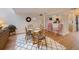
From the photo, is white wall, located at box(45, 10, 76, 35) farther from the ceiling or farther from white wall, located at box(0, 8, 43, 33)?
white wall, located at box(0, 8, 43, 33)

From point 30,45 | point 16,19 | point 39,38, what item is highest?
point 16,19

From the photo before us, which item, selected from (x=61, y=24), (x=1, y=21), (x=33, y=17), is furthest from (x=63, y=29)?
(x=1, y=21)

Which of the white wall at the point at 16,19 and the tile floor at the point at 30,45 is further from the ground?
the white wall at the point at 16,19

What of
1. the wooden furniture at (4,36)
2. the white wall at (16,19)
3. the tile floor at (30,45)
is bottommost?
the tile floor at (30,45)

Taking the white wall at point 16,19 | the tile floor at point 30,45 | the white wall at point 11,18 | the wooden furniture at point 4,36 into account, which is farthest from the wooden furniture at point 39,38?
the wooden furniture at point 4,36

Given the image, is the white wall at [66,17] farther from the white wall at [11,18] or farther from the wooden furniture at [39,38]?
the white wall at [11,18]

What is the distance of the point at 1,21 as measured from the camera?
2.19 meters

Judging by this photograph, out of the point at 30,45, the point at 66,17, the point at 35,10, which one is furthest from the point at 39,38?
the point at 66,17

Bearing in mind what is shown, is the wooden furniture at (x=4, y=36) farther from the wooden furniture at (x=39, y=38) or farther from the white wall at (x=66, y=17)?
the white wall at (x=66, y=17)

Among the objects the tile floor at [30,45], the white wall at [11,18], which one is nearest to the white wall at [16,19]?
the white wall at [11,18]

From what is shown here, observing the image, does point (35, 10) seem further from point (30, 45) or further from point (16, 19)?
point (30, 45)

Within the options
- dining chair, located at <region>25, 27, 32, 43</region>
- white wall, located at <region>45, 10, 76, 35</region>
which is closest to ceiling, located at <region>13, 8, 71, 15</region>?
white wall, located at <region>45, 10, 76, 35</region>
